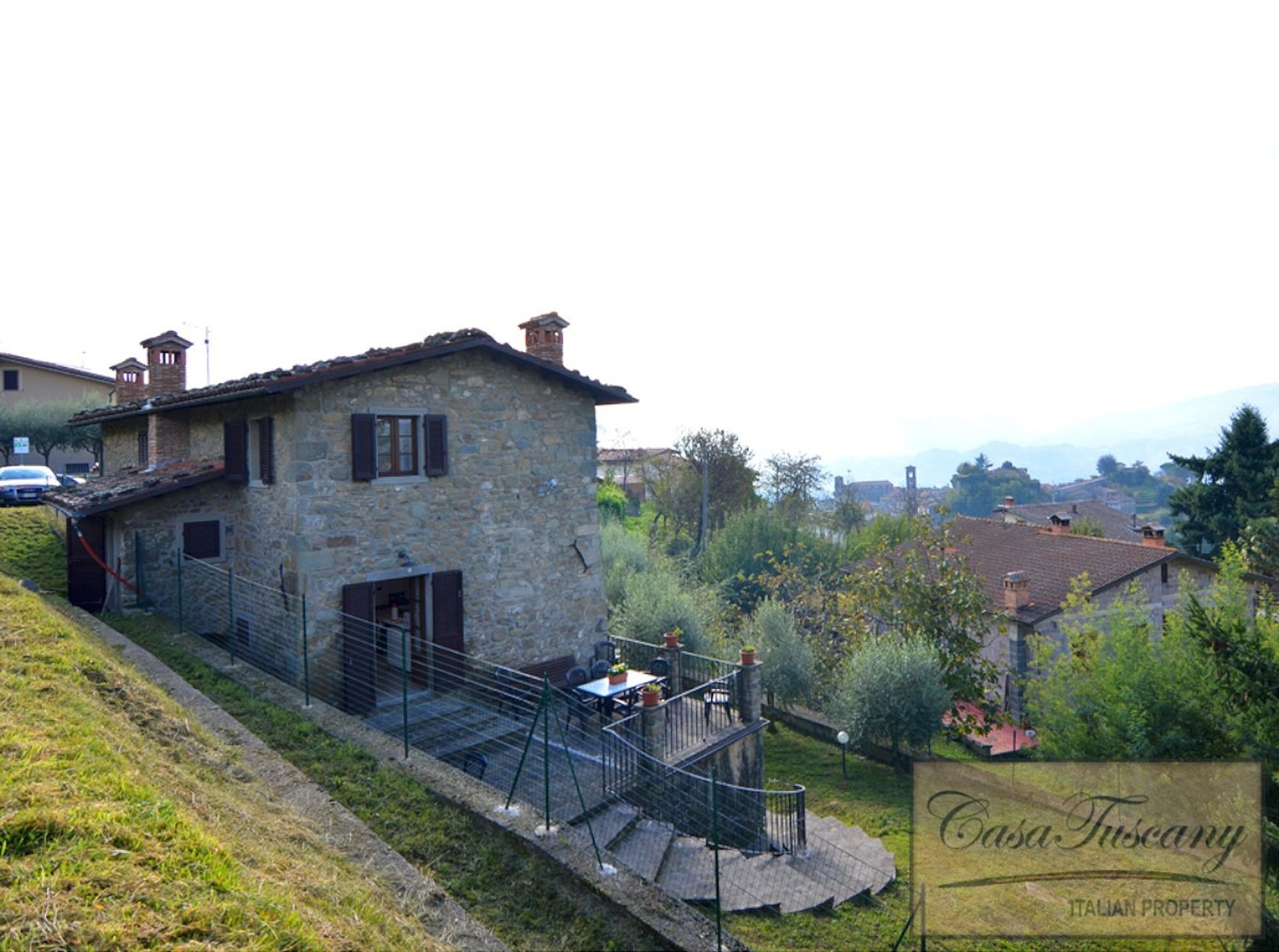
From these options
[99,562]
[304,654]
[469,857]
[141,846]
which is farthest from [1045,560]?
[141,846]

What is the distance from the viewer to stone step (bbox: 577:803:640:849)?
8.76 metres

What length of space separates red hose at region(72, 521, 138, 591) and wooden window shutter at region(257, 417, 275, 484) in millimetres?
3359

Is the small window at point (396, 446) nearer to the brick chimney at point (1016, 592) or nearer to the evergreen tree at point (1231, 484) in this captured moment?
the brick chimney at point (1016, 592)

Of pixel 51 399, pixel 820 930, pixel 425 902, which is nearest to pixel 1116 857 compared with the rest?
pixel 820 930

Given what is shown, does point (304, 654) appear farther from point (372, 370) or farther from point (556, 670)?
point (556, 670)

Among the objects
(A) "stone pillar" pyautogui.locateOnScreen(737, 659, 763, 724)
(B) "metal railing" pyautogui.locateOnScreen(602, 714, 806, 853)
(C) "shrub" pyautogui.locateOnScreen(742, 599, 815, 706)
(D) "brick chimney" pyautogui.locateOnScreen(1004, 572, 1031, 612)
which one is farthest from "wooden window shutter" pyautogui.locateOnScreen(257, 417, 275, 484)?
(D) "brick chimney" pyautogui.locateOnScreen(1004, 572, 1031, 612)

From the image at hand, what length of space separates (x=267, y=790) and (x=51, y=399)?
39780 mm

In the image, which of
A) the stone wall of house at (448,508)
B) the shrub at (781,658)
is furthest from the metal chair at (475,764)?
the shrub at (781,658)

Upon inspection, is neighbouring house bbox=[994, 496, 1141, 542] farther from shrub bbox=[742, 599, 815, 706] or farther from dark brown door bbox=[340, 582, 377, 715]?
dark brown door bbox=[340, 582, 377, 715]

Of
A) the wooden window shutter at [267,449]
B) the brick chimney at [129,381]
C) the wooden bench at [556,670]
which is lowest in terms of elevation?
the wooden bench at [556,670]

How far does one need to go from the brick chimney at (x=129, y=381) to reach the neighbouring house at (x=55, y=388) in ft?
67.0

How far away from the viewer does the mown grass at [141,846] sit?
3.11 meters

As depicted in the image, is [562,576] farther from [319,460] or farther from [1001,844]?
[1001,844]

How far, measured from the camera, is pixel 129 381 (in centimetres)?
1816
